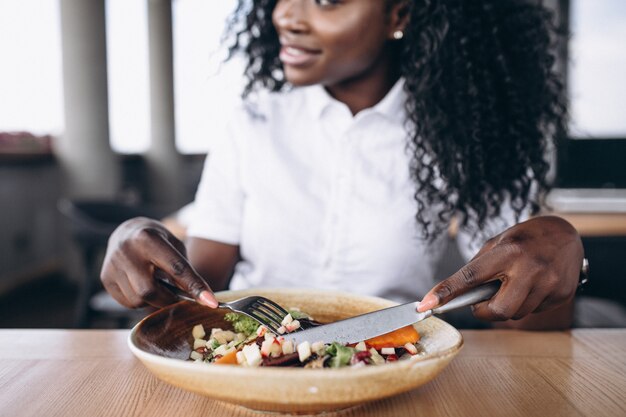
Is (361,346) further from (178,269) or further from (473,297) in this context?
(178,269)

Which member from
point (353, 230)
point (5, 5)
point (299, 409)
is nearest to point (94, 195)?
point (5, 5)

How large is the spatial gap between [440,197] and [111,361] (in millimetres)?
908

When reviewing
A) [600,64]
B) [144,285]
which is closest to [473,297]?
[144,285]

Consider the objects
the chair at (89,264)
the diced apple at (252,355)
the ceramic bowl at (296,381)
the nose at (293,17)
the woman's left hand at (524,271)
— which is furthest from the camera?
the chair at (89,264)

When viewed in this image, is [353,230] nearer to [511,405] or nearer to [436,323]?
[436,323]

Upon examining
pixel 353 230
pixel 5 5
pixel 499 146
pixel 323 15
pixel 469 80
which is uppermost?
pixel 5 5

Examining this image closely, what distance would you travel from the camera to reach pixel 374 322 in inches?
34.7

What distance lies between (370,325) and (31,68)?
5329 mm

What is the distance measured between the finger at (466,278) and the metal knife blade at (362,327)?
3 centimetres

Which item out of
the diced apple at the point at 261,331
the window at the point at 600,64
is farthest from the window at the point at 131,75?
the diced apple at the point at 261,331

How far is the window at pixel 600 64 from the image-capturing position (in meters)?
4.93

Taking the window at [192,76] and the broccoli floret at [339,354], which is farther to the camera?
the window at [192,76]

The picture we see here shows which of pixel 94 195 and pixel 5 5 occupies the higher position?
pixel 5 5

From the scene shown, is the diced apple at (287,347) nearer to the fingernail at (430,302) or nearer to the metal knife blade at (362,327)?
the metal knife blade at (362,327)
